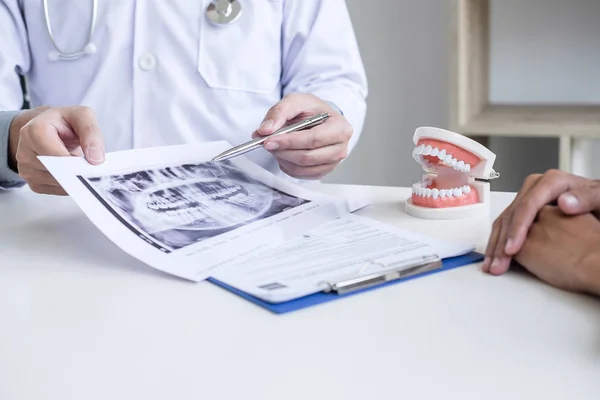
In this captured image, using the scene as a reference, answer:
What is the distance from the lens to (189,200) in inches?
28.6

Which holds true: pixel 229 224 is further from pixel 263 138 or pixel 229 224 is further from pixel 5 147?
pixel 5 147

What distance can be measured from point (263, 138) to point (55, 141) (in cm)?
23

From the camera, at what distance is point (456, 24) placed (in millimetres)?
1606

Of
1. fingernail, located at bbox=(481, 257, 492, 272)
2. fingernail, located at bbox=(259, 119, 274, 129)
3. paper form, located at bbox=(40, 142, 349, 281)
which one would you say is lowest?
fingernail, located at bbox=(481, 257, 492, 272)

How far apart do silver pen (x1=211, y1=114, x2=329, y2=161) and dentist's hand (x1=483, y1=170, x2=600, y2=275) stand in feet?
0.97

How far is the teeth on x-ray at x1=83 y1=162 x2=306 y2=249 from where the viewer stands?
0.66 m

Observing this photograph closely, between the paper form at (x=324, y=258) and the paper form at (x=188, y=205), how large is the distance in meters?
0.02

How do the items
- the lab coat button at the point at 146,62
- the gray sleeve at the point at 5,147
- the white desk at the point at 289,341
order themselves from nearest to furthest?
the white desk at the point at 289,341 → the gray sleeve at the point at 5,147 → the lab coat button at the point at 146,62

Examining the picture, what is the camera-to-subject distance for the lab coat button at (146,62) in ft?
3.60

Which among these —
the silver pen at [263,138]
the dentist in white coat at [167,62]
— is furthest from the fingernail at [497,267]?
the dentist in white coat at [167,62]

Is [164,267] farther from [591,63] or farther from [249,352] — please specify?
[591,63]

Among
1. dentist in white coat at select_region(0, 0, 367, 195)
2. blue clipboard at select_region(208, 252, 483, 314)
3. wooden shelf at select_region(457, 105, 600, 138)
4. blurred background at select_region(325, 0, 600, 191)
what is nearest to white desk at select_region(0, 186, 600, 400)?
blue clipboard at select_region(208, 252, 483, 314)

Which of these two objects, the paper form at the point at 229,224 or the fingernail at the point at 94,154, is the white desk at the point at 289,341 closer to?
the paper form at the point at 229,224

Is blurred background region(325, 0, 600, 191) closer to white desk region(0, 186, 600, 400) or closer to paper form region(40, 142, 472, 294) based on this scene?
paper form region(40, 142, 472, 294)
